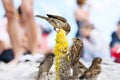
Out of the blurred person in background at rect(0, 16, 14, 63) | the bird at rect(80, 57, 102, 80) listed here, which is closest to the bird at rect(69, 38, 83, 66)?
the bird at rect(80, 57, 102, 80)

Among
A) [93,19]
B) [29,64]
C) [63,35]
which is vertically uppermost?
[93,19]

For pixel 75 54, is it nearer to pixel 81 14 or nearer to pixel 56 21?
pixel 56 21

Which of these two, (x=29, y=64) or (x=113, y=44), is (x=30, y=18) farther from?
(x=113, y=44)

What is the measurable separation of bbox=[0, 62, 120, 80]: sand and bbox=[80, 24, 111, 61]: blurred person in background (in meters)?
0.38

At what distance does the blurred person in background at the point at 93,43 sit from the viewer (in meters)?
7.99

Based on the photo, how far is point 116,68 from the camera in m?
7.24

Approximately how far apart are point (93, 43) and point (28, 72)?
1587mm

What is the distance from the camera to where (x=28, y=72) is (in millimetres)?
6922

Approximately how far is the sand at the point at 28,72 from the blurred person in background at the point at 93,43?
1.25ft

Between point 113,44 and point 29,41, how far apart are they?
55.0 inches

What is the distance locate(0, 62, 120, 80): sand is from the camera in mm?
6514

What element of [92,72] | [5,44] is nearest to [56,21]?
[92,72]

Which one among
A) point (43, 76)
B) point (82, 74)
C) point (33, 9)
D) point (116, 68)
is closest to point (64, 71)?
point (82, 74)

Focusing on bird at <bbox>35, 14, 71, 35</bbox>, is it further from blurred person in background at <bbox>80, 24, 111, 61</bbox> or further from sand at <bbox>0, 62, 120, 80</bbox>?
blurred person in background at <bbox>80, 24, 111, 61</bbox>
